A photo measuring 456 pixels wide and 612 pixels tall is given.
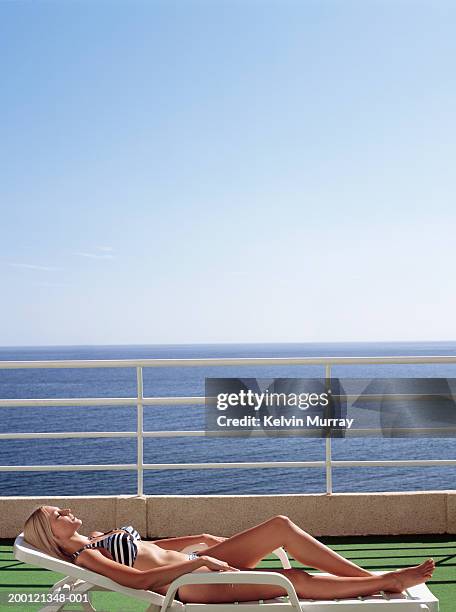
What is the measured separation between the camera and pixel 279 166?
182 feet

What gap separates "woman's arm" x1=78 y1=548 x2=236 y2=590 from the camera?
9.09 ft

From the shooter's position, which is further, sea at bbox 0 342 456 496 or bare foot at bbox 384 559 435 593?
sea at bbox 0 342 456 496

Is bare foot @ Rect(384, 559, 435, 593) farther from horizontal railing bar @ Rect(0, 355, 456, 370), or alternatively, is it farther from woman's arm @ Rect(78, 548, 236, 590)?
horizontal railing bar @ Rect(0, 355, 456, 370)

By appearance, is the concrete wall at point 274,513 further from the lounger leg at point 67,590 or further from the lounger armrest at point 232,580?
the lounger armrest at point 232,580

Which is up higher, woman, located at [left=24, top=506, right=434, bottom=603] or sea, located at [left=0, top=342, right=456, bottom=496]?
woman, located at [left=24, top=506, right=434, bottom=603]

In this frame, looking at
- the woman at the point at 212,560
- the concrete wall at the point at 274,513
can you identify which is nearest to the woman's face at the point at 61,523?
the woman at the point at 212,560

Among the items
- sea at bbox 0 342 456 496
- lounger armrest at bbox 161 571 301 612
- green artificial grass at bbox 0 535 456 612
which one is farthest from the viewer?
sea at bbox 0 342 456 496

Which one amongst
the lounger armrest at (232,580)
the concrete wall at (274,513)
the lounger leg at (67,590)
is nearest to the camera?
the lounger armrest at (232,580)

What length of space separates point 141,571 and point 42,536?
16.1 inches

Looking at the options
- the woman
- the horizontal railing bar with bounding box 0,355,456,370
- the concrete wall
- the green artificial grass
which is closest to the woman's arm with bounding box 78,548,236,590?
the woman

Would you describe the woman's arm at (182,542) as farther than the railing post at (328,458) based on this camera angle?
No

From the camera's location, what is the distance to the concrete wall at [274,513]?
5.29 m

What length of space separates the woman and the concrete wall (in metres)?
2.14

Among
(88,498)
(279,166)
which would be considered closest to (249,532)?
(88,498)
